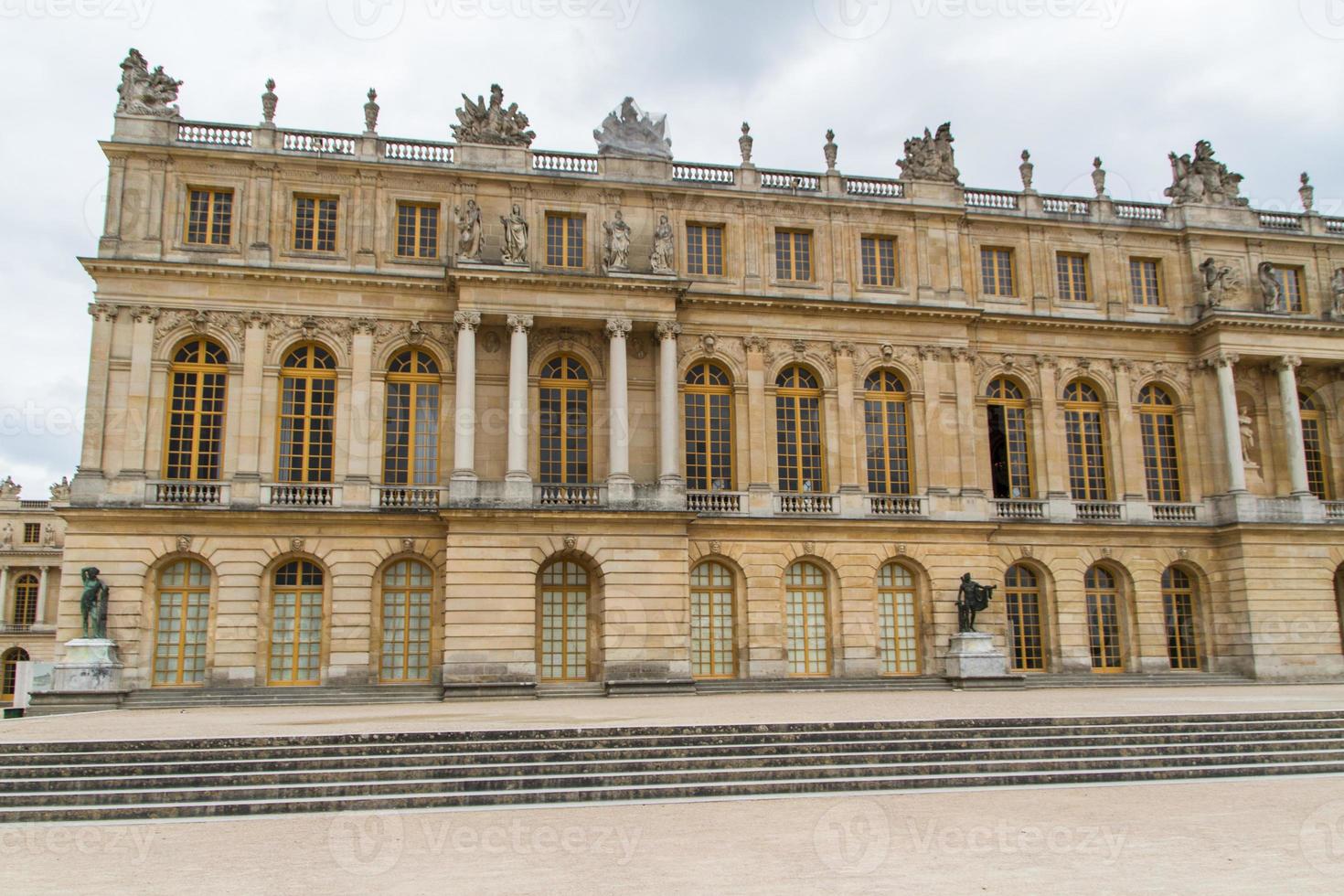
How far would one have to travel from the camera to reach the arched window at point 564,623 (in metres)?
28.6

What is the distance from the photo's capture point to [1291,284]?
3644 centimetres

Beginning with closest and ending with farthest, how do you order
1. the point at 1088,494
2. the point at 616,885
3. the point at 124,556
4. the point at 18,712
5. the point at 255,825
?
the point at 616,885 → the point at 255,825 → the point at 18,712 → the point at 124,556 → the point at 1088,494

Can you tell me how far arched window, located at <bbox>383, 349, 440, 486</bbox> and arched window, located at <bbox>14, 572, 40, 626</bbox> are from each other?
48.6 metres

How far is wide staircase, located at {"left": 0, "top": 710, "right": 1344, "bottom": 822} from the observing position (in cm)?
1305

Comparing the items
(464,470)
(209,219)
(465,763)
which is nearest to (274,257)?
(209,219)

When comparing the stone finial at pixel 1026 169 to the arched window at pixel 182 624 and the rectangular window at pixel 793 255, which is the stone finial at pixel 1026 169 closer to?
the rectangular window at pixel 793 255

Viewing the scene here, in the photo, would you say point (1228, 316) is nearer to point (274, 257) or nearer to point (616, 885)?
point (274, 257)

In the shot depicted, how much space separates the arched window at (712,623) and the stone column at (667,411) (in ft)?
9.33

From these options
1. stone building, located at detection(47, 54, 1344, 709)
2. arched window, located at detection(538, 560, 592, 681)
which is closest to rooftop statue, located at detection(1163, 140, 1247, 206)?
stone building, located at detection(47, 54, 1344, 709)

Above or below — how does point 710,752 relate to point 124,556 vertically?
below

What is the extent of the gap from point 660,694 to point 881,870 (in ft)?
59.8

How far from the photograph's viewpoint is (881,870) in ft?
30.8
